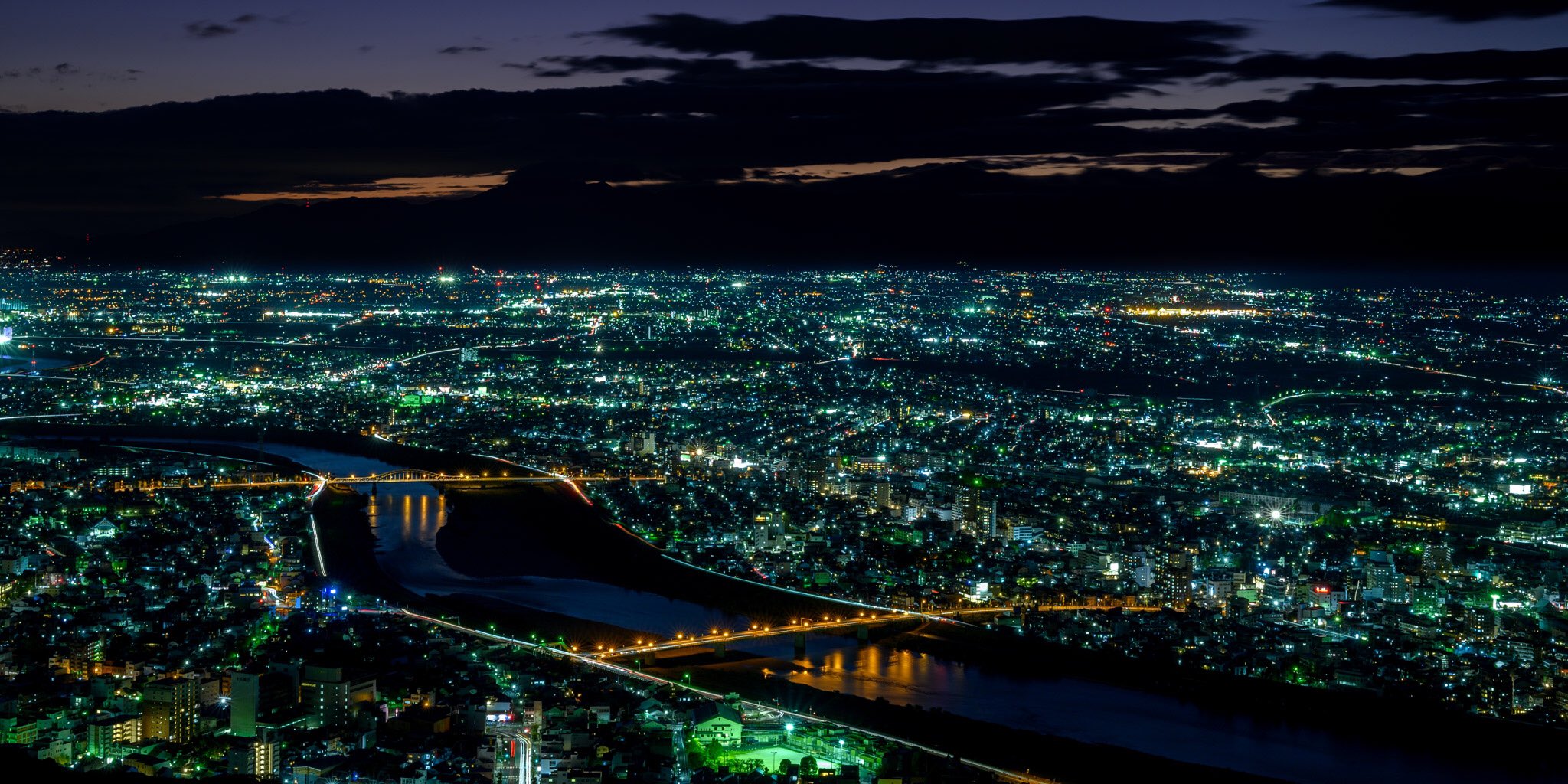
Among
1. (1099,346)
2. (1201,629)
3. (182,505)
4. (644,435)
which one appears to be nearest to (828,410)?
(644,435)

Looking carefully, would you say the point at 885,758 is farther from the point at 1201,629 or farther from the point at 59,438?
the point at 59,438

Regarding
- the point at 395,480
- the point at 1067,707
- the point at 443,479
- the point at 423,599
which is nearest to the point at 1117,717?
the point at 1067,707

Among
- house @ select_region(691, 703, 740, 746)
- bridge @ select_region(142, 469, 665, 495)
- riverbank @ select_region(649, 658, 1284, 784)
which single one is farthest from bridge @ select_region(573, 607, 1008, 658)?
bridge @ select_region(142, 469, 665, 495)

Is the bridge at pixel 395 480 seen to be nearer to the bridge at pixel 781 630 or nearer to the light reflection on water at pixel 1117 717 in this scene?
the bridge at pixel 781 630

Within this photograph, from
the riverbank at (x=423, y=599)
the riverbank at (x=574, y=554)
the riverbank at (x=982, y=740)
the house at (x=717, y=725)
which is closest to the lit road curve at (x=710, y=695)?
the riverbank at (x=982, y=740)

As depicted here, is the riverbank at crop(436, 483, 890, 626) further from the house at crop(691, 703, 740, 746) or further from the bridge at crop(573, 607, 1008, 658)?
the house at crop(691, 703, 740, 746)

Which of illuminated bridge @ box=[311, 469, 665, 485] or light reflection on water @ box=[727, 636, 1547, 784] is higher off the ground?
light reflection on water @ box=[727, 636, 1547, 784]
